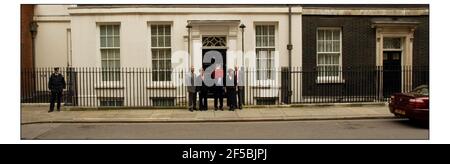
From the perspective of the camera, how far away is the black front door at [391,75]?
18.4m

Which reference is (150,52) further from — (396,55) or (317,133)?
(396,55)

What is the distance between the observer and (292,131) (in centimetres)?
1172

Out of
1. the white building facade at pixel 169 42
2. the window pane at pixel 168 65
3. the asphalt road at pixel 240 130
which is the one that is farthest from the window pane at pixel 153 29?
the asphalt road at pixel 240 130

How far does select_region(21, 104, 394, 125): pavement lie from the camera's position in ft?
45.6

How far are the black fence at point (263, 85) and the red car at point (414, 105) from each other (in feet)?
15.2

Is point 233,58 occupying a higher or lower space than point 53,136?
higher

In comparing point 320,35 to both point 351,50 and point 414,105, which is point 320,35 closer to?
point 351,50

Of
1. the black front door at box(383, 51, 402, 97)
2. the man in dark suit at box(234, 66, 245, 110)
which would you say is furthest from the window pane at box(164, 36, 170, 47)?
the black front door at box(383, 51, 402, 97)

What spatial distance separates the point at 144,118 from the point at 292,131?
498cm

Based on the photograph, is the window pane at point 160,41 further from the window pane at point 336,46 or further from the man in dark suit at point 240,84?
the window pane at point 336,46

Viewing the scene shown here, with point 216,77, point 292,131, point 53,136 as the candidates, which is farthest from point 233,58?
point 53,136

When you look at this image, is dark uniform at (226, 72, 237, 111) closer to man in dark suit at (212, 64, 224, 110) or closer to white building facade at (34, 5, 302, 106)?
man in dark suit at (212, 64, 224, 110)

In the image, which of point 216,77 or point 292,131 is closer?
point 292,131

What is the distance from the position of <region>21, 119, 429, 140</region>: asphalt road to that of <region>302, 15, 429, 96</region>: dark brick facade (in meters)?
4.38
